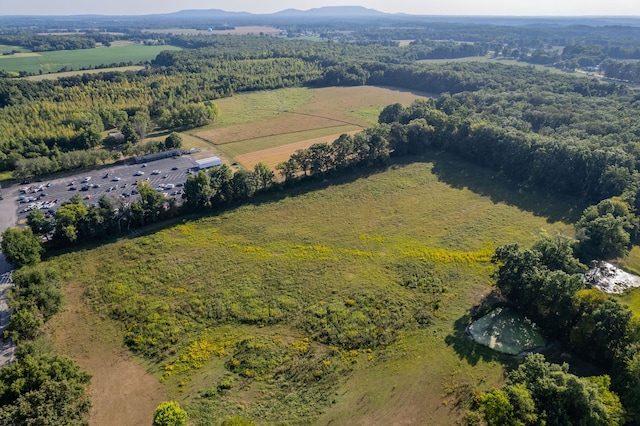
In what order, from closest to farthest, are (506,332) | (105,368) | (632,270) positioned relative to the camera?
(105,368) → (506,332) → (632,270)

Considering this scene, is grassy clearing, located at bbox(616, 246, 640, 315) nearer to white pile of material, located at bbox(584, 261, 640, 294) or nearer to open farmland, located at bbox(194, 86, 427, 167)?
white pile of material, located at bbox(584, 261, 640, 294)

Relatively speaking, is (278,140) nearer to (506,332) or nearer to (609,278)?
(506,332)

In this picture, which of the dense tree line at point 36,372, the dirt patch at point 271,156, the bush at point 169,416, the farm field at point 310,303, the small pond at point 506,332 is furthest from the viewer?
the dirt patch at point 271,156

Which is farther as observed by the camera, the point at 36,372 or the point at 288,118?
the point at 288,118

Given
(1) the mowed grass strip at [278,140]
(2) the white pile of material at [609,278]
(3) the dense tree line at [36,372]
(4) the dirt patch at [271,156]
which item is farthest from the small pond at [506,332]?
(1) the mowed grass strip at [278,140]

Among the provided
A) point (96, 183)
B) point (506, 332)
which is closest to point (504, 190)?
point (506, 332)

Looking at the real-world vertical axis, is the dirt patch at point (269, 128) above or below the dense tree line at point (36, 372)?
above

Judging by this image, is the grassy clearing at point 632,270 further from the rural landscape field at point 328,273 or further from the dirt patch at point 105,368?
the dirt patch at point 105,368

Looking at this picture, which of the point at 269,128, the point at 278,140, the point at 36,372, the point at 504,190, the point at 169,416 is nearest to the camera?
the point at 169,416
